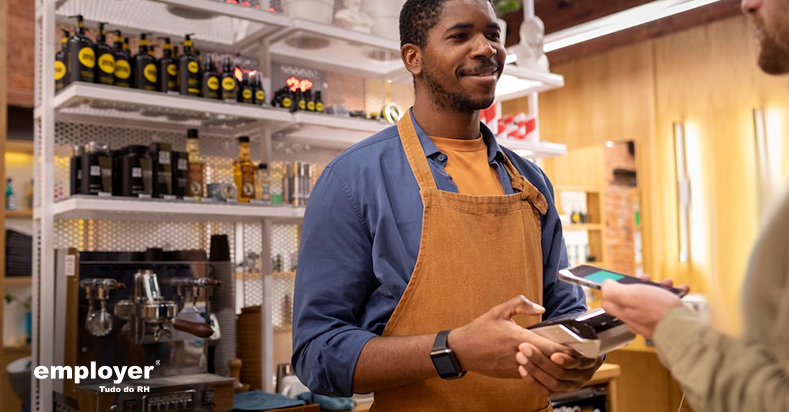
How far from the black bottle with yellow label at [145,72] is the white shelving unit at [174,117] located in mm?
69

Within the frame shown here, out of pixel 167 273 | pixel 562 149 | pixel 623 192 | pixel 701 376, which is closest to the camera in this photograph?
pixel 701 376

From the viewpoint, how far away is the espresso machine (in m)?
2.66

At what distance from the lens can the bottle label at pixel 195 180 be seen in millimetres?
3137

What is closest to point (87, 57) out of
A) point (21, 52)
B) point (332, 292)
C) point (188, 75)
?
point (188, 75)

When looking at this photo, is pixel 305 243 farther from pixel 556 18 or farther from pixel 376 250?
pixel 556 18

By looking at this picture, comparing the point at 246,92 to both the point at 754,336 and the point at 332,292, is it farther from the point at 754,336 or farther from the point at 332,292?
the point at 754,336

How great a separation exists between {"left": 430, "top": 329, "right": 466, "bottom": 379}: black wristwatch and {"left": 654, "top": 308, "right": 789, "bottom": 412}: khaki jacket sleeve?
46 centimetres

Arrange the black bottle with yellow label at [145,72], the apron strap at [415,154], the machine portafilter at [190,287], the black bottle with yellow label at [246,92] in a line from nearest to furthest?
the apron strap at [415,154] < the machine portafilter at [190,287] < the black bottle with yellow label at [145,72] < the black bottle with yellow label at [246,92]

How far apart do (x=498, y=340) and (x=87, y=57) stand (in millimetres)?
2218

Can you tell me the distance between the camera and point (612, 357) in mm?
6391

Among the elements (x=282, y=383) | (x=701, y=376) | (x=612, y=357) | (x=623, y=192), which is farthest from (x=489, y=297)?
(x=623, y=192)

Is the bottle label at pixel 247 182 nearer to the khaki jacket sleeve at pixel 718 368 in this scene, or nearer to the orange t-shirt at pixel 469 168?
the orange t-shirt at pixel 469 168

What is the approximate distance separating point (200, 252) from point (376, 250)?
5.76ft

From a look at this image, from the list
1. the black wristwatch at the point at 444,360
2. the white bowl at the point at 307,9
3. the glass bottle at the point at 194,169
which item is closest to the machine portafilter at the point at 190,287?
the glass bottle at the point at 194,169
